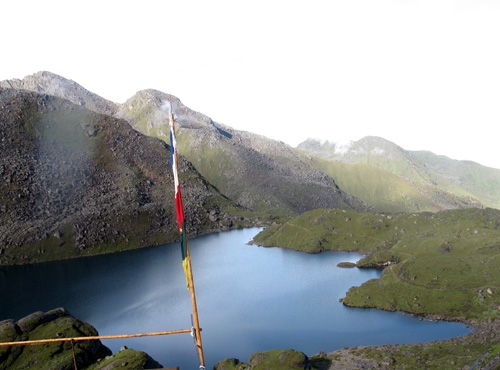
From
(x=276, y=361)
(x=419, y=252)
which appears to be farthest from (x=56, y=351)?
(x=419, y=252)

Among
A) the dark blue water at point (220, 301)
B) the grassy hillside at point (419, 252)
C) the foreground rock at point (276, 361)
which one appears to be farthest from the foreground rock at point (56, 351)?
the grassy hillside at point (419, 252)

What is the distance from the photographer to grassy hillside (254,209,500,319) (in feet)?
292

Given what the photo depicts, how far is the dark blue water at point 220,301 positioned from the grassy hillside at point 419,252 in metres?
6.01

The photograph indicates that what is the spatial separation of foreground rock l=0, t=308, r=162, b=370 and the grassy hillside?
56.2 m

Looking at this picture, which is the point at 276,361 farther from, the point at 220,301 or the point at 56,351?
the point at 220,301

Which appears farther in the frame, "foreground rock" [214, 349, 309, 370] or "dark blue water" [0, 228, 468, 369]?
"dark blue water" [0, 228, 468, 369]

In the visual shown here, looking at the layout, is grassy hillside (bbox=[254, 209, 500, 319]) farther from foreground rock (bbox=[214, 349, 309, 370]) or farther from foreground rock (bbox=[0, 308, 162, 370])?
foreground rock (bbox=[0, 308, 162, 370])

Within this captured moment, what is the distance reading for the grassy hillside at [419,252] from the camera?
89.0 meters

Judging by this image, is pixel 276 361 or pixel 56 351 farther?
pixel 56 351

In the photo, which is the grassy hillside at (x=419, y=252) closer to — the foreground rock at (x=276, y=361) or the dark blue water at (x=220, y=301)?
the dark blue water at (x=220, y=301)

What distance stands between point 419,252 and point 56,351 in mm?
101754

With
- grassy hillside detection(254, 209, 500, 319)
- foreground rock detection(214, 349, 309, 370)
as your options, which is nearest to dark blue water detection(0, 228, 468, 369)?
grassy hillside detection(254, 209, 500, 319)

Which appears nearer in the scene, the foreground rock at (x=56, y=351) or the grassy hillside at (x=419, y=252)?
the foreground rock at (x=56, y=351)

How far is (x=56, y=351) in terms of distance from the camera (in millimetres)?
62969
